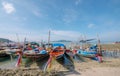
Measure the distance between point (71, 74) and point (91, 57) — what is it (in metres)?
9.07

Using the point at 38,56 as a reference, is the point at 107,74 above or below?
below

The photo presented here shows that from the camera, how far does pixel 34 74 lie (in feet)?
29.2

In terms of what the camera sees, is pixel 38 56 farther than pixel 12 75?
Yes

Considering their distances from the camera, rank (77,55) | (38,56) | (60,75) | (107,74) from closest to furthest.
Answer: (60,75) < (107,74) < (38,56) < (77,55)

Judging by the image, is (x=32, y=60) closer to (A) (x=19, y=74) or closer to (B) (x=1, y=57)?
(A) (x=19, y=74)

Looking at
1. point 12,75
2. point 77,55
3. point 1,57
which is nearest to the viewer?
point 12,75

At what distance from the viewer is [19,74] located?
8.87 metres

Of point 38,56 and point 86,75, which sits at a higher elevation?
point 38,56

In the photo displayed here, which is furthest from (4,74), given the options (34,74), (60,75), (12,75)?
(60,75)

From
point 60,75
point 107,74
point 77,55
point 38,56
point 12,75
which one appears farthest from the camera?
point 77,55

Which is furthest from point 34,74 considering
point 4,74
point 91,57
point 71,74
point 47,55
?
point 91,57

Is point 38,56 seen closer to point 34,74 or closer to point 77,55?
point 34,74

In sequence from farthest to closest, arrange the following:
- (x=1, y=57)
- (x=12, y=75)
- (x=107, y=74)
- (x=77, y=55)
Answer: (x=77, y=55) < (x=1, y=57) < (x=107, y=74) < (x=12, y=75)

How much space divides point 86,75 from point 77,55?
11.3 metres
